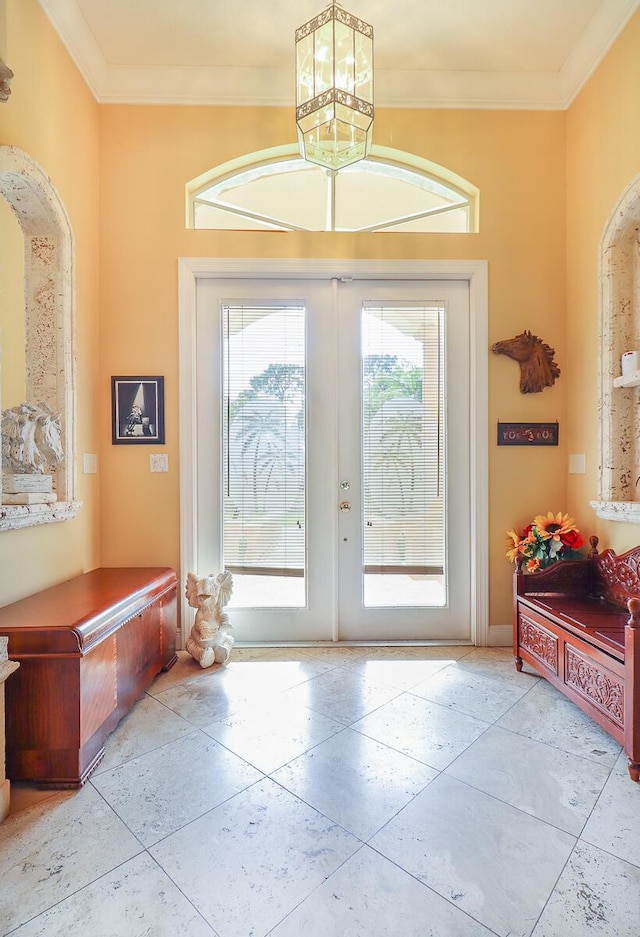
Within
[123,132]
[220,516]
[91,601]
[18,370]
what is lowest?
[91,601]

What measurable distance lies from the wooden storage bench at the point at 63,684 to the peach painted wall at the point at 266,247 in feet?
3.21

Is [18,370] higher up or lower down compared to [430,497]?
higher up

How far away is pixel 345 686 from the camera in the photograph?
2449 millimetres

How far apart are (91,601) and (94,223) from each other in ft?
7.63

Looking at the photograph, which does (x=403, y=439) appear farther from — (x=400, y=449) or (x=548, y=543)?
(x=548, y=543)

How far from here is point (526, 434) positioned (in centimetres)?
301

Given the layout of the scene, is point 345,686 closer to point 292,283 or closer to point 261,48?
point 292,283

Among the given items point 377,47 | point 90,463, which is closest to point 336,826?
point 90,463

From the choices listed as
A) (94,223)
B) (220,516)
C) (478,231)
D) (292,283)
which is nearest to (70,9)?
(94,223)

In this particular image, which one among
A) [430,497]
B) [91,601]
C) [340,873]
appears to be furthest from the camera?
[430,497]

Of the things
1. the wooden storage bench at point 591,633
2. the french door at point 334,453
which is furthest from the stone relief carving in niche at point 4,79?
the wooden storage bench at point 591,633

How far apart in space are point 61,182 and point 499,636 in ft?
12.3

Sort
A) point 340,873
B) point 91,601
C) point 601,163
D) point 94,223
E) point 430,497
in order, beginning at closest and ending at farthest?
point 340,873 < point 91,601 < point 601,163 < point 94,223 < point 430,497

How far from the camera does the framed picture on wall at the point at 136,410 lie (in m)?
2.93
